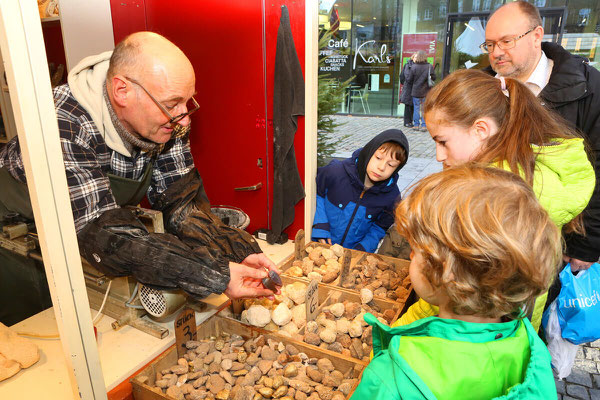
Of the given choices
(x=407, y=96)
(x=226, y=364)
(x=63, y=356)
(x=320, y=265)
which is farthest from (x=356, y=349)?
(x=407, y=96)

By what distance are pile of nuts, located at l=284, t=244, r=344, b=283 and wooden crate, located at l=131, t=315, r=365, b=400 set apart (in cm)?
42

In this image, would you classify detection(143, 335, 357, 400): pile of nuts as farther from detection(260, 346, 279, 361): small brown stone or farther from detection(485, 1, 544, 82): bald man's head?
detection(485, 1, 544, 82): bald man's head

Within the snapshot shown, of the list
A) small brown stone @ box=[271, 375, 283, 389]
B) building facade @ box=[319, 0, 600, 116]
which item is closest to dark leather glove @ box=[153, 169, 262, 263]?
small brown stone @ box=[271, 375, 283, 389]

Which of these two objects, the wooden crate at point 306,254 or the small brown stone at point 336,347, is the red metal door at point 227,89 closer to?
the wooden crate at point 306,254

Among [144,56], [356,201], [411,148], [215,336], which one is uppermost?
[144,56]

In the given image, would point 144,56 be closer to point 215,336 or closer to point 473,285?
point 215,336

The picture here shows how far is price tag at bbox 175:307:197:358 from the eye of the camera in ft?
4.51

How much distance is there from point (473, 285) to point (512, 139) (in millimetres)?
623

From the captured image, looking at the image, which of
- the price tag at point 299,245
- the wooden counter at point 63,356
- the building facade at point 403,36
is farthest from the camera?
the building facade at point 403,36

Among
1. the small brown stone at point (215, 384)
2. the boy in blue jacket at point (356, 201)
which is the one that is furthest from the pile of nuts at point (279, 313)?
the boy in blue jacket at point (356, 201)

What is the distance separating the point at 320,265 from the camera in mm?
2016

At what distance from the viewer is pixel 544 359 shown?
85cm

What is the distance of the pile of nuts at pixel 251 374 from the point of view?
124 centimetres

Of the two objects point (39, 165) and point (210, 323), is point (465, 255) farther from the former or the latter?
point (210, 323)
